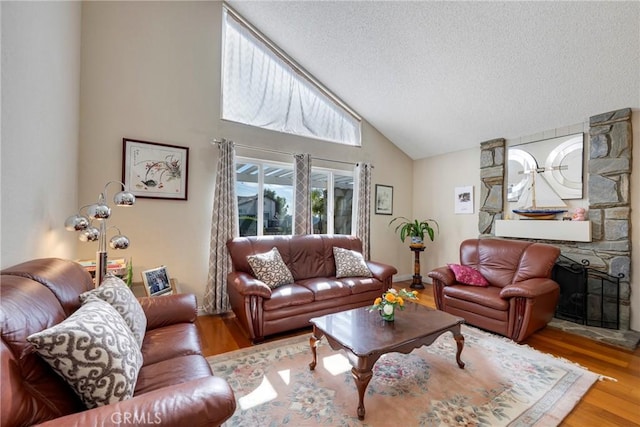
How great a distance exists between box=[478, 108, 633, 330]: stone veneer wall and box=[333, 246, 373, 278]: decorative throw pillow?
2.52 meters

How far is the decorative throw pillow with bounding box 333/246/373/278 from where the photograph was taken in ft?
11.2

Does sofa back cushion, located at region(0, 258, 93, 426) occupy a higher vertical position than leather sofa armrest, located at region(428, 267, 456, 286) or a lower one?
higher

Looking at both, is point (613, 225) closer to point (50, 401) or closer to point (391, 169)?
point (391, 169)

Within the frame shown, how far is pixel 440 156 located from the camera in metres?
4.89

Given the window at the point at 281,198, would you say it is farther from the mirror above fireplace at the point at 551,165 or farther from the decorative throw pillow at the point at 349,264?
the mirror above fireplace at the point at 551,165

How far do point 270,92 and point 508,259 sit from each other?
3.81 metres

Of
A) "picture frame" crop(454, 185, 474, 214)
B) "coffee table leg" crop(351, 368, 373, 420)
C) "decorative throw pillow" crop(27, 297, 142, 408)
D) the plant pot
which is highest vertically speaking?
"picture frame" crop(454, 185, 474, 214)

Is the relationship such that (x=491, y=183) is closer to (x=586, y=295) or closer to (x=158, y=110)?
(x=586, y=295)

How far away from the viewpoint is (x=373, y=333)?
1933 mm

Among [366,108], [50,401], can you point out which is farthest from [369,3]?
[50,401]

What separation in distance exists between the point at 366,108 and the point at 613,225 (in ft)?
11.2

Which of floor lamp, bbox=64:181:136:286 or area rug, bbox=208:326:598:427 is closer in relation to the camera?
area rug, bbox=208:326:598:427

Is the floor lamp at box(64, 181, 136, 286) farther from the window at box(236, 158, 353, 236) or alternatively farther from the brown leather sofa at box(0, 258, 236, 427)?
the window at box(236, 158, 353, 236)

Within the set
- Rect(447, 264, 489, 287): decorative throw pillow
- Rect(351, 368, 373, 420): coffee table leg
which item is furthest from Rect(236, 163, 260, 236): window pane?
Rect(447, 264, 489, 287): decorative throw pillow
